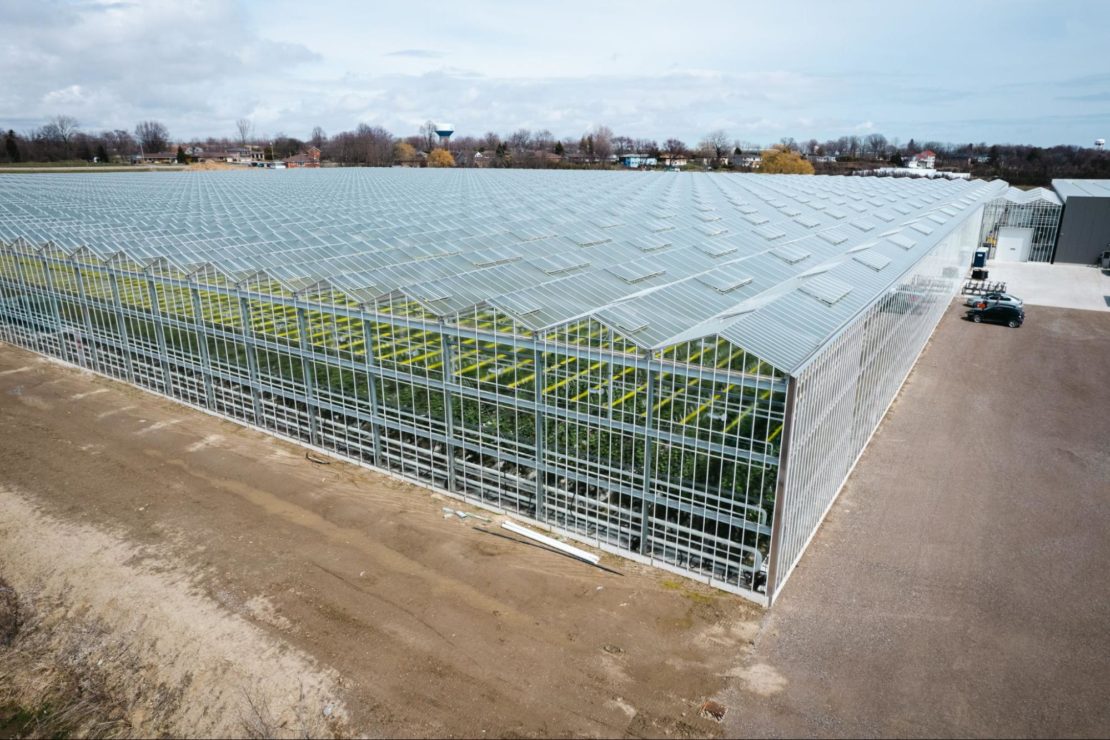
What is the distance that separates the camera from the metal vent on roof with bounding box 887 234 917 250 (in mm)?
33156

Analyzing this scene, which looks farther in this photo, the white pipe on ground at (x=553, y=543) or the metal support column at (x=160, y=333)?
the metal support column at (x=160, y=333)

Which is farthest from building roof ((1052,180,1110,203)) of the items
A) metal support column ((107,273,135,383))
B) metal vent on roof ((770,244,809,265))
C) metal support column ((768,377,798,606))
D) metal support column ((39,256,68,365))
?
metal support column ((39,256,68,365))

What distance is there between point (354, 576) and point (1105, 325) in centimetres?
4548

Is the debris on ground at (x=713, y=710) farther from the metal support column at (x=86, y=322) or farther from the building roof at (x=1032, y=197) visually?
the building roof at (x=1032, y=197)

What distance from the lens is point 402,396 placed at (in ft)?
69.6

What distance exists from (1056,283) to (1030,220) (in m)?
12.0

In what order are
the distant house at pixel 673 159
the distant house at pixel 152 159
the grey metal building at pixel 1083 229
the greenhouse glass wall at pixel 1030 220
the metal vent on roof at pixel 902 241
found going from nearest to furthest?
the metal vent on roof at pixel 902 241
the grey metal building at pixel 1083 229
the greenhouse glass wall at pixel 1030 220
the distant house at pixel 152 159
the distant house at pixel 673 159

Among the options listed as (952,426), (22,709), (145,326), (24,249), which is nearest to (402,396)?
(22,709)

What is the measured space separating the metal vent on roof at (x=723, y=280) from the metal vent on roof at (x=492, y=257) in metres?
7.70

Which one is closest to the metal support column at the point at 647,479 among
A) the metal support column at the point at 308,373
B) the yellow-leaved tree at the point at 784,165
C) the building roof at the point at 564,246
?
the building roof at the point at 564,246

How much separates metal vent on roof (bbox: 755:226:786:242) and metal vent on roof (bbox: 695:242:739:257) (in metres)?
3.86

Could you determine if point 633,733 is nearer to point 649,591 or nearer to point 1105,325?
point 649,591

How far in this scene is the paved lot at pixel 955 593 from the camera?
12.8 meters

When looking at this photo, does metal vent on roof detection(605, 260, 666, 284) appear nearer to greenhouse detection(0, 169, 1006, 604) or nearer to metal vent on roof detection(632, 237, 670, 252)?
greenhouse detection(0, 169, 1006, 604)
